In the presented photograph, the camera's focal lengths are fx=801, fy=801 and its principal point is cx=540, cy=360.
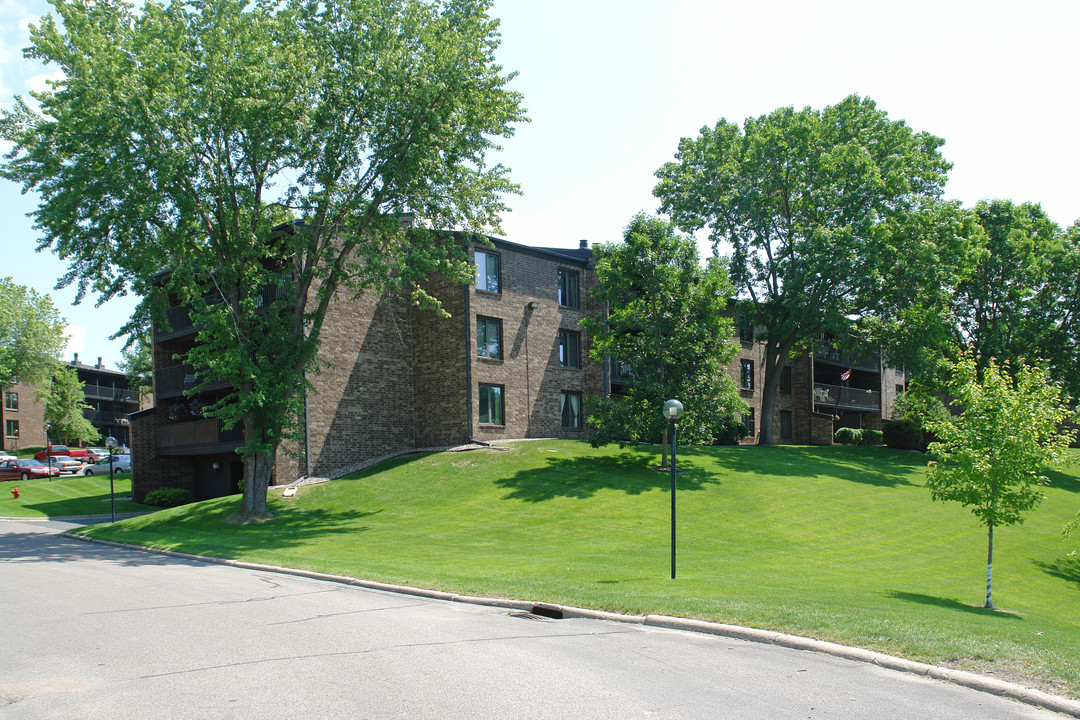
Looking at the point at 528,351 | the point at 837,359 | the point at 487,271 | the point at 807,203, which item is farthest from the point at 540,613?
the point at 837,359

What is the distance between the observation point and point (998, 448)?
16.4 metres

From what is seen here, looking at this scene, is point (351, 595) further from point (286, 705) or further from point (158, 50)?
point (158, 50)

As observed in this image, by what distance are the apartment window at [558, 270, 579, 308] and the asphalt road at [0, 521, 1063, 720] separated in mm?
26204

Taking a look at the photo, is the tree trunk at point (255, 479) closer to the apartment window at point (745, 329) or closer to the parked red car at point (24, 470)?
the apartment window at point (745, 329)

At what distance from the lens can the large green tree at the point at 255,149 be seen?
22.6 metres

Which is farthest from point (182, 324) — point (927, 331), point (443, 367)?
point (927, 331)

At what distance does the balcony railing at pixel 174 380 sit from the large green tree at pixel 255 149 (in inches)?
393

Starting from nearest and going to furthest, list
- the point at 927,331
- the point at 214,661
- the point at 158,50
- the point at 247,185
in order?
the point at 214,661 < the point at 158,50 < the point at 247,185 < the point at 927,331

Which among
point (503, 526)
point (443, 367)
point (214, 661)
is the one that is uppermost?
point (443, 367)

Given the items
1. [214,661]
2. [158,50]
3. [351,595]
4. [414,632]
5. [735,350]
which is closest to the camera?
[214,661]

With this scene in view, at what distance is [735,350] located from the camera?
99.5 feet

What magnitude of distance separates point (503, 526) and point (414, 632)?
13.7 m

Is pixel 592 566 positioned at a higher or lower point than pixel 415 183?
lower

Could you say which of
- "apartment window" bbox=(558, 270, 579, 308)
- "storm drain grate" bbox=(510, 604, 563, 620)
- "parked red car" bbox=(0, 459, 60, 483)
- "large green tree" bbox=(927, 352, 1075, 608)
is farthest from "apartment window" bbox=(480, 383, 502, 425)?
"parked red car" bbox=(0, 459, 60, 483)
